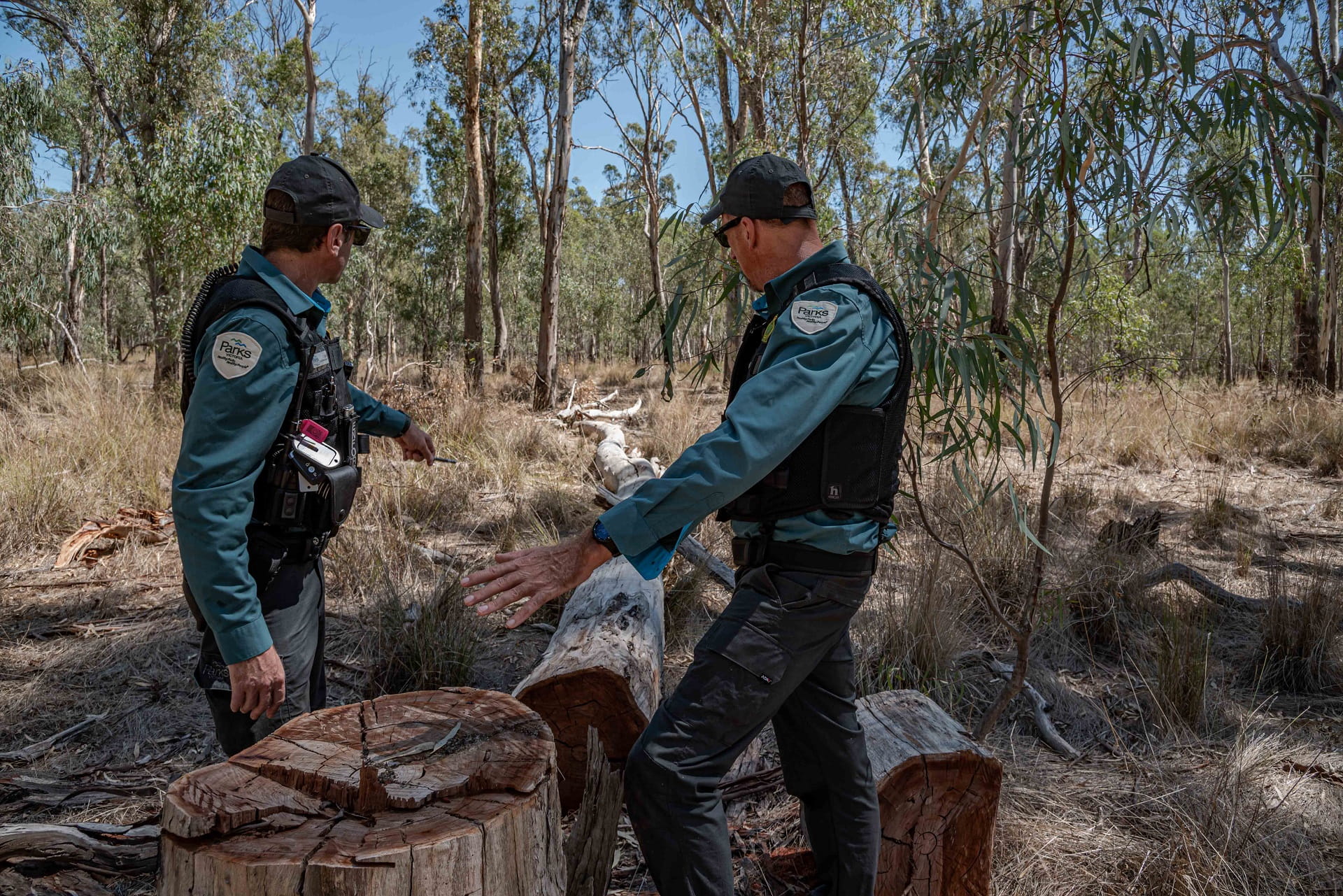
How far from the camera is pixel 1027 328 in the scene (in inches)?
98.7

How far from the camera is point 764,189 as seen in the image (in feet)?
6.16

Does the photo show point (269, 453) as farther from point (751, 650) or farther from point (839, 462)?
point (839, 462)

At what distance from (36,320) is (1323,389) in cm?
1784

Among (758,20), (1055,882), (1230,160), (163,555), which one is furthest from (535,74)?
(1055,882)

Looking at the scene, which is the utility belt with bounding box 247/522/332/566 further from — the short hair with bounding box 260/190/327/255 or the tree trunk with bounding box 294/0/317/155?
the tree trunk with bounding box 294/0/317/155

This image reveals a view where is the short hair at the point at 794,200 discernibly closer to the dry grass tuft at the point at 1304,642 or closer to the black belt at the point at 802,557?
the black belt at the point at 802,557

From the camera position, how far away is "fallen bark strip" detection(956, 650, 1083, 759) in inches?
127

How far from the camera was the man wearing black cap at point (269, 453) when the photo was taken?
5.55ft

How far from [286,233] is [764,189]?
45.6 inches

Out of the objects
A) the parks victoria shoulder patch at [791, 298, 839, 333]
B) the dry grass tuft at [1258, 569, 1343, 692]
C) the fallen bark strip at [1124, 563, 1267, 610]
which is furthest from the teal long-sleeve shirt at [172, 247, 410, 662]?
the fallen bark strip at [1124, 563, 1267, 610]

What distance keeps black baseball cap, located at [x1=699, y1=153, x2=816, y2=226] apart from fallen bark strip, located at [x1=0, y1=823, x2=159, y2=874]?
2.16m

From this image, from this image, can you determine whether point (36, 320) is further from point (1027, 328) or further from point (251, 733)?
point (1027, 328)

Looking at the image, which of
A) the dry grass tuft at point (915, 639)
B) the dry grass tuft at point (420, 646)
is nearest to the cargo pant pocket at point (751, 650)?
the dry grass tuft at point (915, 639)

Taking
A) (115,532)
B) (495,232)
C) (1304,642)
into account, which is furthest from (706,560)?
(495,232)
